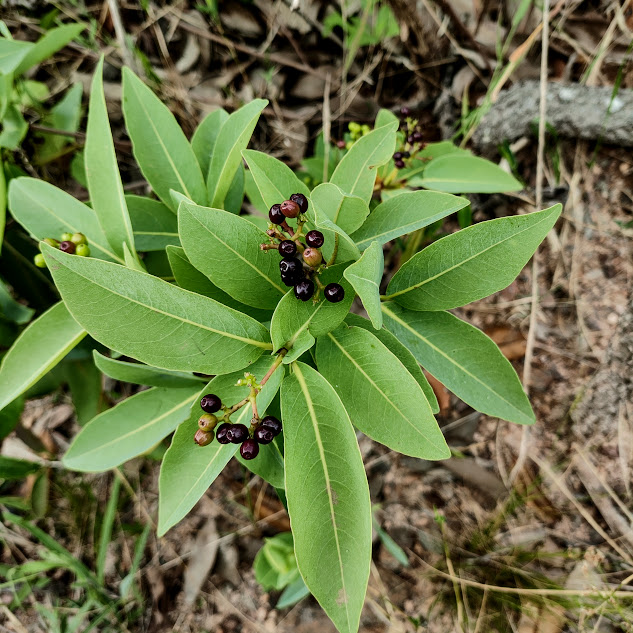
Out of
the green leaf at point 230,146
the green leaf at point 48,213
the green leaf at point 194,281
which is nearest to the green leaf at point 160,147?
the green leaf at point 230,146

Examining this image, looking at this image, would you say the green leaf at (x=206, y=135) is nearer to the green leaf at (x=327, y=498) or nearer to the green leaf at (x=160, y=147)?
the green leaf at (x=160, y=147)

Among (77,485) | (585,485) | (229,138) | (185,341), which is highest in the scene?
(229,138)

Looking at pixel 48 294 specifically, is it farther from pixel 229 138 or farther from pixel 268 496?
pixel 268 496

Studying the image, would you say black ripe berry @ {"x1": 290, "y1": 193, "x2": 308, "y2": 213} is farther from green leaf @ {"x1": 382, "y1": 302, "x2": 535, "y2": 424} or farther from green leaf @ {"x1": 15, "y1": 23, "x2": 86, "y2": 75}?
green leaf @ {"x1": 15, "y1": 23, "x2": 86, "y2": 75}

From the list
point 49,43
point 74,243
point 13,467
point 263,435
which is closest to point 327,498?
point 263,435

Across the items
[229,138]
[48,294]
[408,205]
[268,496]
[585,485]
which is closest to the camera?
[408,205]

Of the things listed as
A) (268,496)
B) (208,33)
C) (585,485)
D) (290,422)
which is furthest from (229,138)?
(585,485)

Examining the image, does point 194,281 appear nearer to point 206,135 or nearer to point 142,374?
point 142,374
